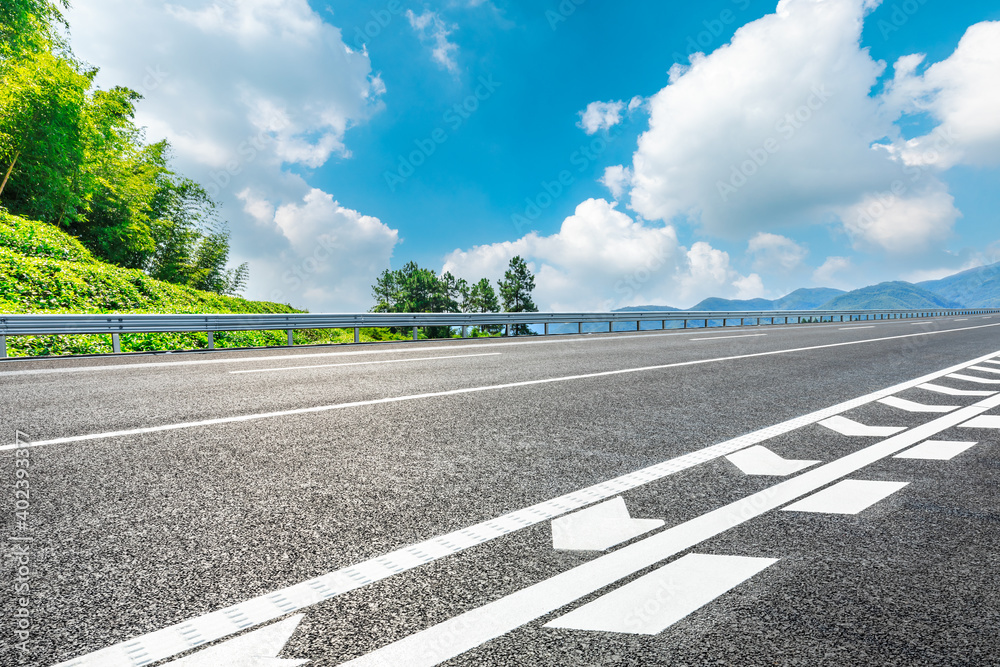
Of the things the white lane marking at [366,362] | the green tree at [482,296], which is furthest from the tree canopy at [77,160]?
the green tree at [482,296]

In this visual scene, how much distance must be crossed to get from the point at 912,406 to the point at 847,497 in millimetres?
4043

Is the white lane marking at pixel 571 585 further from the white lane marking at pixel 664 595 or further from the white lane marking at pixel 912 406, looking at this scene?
the white lane marking at pixel 912 406

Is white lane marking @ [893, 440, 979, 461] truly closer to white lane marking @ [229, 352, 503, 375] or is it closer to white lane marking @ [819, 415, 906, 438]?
white lane marking @ [819, 415, 906, 438]

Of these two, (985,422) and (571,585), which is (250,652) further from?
(985,422)

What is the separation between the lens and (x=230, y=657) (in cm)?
163

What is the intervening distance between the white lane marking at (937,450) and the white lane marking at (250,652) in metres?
4.49

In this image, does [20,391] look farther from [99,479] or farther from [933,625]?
[933,625]

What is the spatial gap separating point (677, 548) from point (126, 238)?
3153 cm

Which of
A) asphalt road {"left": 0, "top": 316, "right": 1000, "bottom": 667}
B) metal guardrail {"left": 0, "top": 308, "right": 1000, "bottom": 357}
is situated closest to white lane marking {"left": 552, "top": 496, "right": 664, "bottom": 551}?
asphalt road {"left": 0, "top": 316, "right": 1000, "bottom": 667}

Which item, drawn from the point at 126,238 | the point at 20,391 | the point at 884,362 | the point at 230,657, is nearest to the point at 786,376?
the point at 884,362

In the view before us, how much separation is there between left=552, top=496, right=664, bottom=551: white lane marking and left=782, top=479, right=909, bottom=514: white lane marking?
0.94m

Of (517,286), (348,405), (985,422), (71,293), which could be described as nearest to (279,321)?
(71,293)

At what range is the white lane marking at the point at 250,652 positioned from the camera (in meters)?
1.60

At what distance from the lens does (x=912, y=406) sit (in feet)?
19.9
